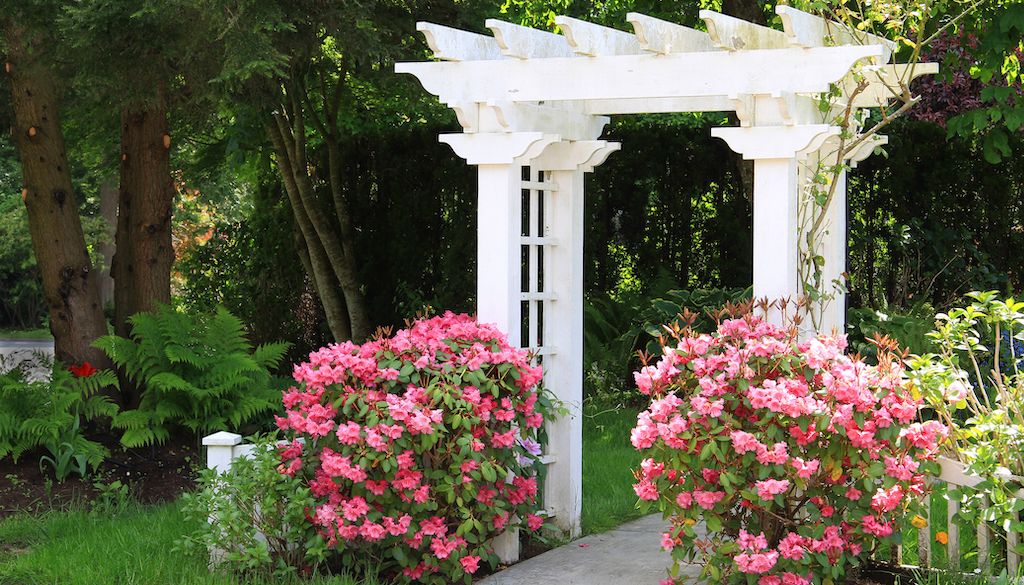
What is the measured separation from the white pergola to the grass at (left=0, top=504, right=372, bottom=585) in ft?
Answer: 4.36

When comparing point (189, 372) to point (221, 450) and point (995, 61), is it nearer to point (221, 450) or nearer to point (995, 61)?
point (221, 450)

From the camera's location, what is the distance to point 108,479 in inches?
269

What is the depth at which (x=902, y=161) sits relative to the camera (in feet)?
31.2

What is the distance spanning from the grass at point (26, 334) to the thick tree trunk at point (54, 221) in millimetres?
17059

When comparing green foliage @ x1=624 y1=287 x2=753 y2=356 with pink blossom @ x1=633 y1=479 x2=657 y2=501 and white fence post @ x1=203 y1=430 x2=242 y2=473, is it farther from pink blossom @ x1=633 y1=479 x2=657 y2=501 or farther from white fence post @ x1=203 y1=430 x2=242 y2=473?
pink blossom @ x1=633 y1=479 x2=657 y2=501

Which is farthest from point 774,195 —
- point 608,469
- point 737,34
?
point 608,469

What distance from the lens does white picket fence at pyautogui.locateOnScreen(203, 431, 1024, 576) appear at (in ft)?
14.6

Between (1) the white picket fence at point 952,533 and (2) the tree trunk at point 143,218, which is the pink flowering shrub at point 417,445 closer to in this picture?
(1) the white picket fence at point 952,533

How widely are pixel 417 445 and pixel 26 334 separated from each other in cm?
2308

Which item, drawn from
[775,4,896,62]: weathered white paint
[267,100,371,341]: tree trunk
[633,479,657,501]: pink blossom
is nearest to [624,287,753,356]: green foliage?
[267,100,371,341]: tree trunk

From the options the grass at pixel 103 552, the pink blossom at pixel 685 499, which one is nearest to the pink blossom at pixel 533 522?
the grass at pixel 103 552

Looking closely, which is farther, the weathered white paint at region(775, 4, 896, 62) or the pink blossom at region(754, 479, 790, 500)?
the weathered white paint at region(775, 4, 896, 62)

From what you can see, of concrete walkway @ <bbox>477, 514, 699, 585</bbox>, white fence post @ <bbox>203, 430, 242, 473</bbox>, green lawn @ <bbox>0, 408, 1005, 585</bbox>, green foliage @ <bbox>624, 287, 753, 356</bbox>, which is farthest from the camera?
green foliage @ <bbox>624, 287, 753, 356</bbox>

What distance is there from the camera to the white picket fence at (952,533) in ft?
14.6
